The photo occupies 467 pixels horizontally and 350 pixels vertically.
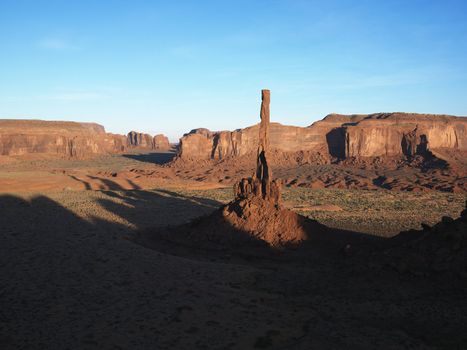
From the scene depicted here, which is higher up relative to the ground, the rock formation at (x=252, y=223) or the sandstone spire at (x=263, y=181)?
the sandstone spire at (x=263, y=181)

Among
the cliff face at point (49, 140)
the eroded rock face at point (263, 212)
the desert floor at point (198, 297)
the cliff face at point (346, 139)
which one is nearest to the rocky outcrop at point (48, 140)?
the cliff face at point (49, 140)

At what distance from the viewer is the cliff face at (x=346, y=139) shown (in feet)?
190

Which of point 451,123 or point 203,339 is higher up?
point 451,123

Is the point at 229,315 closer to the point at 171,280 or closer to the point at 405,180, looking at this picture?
the point at 171,280

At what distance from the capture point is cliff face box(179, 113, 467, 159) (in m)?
57.8

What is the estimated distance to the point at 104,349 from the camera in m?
7.48

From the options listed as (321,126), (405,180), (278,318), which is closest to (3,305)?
(278,318)

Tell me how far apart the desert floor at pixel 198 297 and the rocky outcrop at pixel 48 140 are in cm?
5661

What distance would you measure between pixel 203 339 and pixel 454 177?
4316cm

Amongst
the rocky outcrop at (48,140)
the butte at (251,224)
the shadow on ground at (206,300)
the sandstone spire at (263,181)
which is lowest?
the shadow on ground at (206,300)

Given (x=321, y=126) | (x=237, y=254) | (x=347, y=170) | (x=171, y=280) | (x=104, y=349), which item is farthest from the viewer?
(x=321, y=126)

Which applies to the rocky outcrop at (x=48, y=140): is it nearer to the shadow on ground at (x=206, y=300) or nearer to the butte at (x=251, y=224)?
the shadow on ground at (x=206, y=300)

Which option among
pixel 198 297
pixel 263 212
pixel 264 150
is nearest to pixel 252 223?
pixel 263 212

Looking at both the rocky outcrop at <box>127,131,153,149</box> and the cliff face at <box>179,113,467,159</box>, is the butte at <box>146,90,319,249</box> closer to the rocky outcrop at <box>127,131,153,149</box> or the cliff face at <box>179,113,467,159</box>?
the cliff face at <box>179,113,467,159</box>
